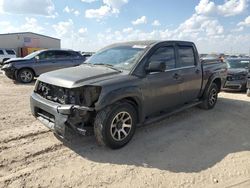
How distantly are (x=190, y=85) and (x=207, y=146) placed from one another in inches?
71.7

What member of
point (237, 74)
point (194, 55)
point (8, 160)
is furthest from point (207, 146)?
point (237, 74)

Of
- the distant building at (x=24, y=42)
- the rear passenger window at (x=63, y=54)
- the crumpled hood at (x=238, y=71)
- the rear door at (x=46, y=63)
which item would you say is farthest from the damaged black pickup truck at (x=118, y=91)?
the distant building at (x=24, y=42)

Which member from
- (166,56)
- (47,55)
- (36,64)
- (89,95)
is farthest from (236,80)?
(36,64)

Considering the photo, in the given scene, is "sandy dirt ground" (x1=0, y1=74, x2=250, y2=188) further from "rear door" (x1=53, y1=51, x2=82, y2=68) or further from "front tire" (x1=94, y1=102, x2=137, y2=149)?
"rear door" (x1=53, y1=51, x2=82, y2=68)

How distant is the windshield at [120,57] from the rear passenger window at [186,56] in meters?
1.21

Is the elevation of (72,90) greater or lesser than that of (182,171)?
greater

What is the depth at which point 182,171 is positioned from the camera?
3.78 metres

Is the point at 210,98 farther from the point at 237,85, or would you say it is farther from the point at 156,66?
the point at 237,85

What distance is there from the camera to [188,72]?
598 centimetres

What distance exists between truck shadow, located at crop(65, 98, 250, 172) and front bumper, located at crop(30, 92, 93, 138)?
55 centimetres

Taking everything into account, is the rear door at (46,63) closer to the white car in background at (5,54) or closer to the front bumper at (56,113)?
the front bumper at (56,113)

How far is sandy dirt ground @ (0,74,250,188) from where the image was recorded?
11.5 feet

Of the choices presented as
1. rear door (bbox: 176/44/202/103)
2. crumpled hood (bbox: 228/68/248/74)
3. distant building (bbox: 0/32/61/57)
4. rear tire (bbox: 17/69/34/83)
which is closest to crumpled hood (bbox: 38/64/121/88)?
rear door (bbox: 176/44/202/103)

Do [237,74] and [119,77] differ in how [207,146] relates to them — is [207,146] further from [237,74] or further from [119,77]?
[237,74]
